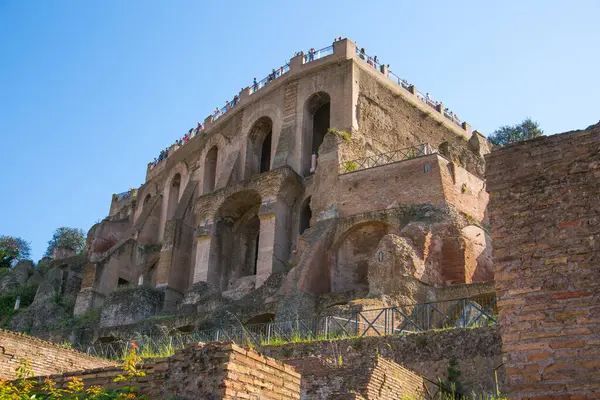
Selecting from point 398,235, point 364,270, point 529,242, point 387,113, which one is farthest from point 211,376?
point 387,113

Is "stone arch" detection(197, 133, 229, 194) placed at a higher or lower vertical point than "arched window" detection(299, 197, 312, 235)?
higher

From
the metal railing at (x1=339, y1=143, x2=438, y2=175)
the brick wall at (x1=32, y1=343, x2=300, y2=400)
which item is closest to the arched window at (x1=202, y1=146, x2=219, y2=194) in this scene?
the metal railing at (x1=339, y1=143, x2=438, y2=175)

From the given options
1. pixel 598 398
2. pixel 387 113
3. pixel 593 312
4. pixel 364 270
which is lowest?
pixel 598 398

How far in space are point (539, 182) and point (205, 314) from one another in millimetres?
17192

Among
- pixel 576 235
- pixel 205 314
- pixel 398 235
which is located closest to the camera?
pixel 576 235

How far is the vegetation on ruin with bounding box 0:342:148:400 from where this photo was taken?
23.6ft

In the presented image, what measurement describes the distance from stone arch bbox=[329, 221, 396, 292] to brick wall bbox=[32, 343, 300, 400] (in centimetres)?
1511

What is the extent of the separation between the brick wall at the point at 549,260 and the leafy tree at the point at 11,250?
4682 cm

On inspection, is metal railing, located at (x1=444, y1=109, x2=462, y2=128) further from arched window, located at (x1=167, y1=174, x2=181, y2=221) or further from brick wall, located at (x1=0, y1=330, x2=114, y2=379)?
brick wall, located at (x1=0, y1=330, x2=114, y2=379)

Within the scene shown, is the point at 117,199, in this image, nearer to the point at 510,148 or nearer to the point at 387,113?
the point at 387,113

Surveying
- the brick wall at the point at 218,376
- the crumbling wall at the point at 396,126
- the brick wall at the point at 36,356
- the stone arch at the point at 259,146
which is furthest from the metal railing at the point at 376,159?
the brick wall at the point at 218,376

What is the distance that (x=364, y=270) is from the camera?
22484 mm

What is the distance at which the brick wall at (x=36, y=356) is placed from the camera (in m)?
11.2

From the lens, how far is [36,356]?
11797 millimetres
